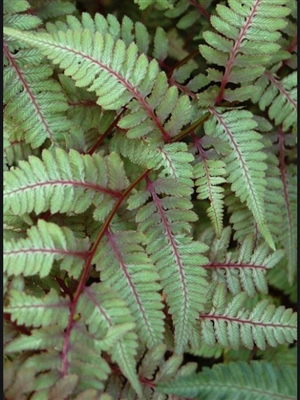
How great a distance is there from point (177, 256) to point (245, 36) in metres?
0.71

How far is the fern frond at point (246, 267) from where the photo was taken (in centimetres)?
175

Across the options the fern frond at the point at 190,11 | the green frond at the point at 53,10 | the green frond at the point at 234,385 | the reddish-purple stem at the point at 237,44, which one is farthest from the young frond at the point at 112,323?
the fern frond at the point at 190,11

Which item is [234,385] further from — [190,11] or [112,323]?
[190,11]

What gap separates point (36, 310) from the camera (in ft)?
4.30

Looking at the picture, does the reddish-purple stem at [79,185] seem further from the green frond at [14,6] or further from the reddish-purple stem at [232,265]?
the green frond at [14,6]

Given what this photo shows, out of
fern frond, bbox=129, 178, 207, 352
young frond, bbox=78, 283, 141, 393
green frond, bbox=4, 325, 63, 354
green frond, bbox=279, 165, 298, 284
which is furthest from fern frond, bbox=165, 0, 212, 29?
green frond, bbox=4, 325, 63, 354

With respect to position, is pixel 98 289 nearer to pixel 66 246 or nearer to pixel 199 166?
pixel 66 246

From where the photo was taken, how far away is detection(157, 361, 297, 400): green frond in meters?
1.42

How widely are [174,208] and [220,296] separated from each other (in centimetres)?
33

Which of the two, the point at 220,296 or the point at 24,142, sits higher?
the point at 24,142

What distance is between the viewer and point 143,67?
58.9 inches

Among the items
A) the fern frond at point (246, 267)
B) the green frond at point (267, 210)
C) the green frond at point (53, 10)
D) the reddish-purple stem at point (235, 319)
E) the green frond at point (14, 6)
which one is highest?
the green frond at point (14, 6)

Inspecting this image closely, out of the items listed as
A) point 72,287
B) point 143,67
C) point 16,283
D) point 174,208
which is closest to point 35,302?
point 16,283

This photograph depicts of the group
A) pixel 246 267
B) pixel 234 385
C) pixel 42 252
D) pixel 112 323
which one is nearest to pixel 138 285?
pixel 112 323
